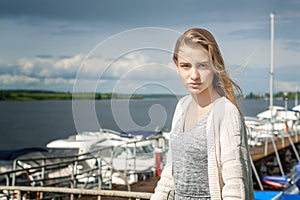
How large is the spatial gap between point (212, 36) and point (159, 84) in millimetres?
257

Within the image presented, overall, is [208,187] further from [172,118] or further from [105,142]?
[105,142]

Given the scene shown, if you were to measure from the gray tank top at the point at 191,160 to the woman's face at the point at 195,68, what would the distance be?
0.39 feet

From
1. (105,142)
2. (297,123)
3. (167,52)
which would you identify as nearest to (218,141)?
(167,52)

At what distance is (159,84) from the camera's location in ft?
6.73

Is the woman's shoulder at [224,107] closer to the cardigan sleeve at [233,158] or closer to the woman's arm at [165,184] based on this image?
the cardigan sleeve at [233,158]

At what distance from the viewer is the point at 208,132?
1.94 metres

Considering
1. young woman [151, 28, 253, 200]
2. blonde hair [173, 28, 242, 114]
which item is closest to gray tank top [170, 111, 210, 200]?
young woman [151, 28, 253, 200]

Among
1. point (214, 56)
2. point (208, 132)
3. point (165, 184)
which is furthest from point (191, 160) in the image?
point (214, 56)

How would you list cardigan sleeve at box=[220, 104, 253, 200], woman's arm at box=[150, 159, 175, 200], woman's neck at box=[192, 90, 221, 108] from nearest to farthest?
cardigan sleeve at box=[220, 104, 253, 200], woman's neck at box=[192, 90, 221, 108], woman's arm at box=[150, 159, 175, 200]

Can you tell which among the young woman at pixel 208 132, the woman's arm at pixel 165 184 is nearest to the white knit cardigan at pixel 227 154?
the young woman at pixel 208 132

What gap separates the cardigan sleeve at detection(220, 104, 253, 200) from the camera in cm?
188

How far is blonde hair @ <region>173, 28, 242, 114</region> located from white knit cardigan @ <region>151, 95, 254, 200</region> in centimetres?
5

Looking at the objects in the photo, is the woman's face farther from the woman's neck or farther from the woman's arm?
the woman's arm

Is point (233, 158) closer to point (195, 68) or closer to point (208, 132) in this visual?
point (208, 132)
